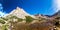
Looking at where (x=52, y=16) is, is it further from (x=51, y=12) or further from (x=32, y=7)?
(x=32, y=7)

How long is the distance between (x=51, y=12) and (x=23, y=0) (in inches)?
16.1

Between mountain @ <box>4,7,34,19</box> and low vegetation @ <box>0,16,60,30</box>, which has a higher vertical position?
mountain @ <box>4,7,34,19</box>

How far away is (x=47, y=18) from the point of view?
2.00m

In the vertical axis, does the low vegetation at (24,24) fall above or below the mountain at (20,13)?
below

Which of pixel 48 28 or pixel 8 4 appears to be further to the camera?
pixel 8 4

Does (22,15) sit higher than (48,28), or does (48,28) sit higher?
(22,15)

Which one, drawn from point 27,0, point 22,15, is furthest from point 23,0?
point 22,15

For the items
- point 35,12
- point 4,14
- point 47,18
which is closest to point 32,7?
point 35,12

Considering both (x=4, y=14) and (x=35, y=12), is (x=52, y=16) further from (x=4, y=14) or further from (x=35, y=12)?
(x=4, y=14)

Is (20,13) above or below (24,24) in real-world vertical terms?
above

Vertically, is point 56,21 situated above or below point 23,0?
below

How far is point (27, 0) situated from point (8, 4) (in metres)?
0.27

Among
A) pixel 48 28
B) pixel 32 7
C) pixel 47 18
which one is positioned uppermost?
pixel 32 7

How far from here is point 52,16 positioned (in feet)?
6.58
